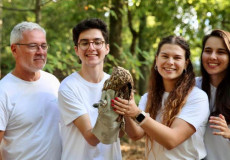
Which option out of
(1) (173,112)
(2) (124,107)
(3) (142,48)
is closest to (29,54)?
(2) (124,107)

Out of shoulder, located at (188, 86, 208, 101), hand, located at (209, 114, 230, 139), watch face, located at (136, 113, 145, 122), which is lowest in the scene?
hand, located at (209, 114, 230, 139)

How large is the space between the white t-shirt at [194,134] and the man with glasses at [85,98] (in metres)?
0.62

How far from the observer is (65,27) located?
42.4 ft

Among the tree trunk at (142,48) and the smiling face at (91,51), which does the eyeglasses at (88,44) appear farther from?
the tree trunk at (142,48)

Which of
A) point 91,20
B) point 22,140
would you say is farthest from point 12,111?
point 91,20

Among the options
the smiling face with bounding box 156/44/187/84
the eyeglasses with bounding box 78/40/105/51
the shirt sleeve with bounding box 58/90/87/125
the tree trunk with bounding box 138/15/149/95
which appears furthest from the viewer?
the tree trunk with bounding box 138/15/149/95

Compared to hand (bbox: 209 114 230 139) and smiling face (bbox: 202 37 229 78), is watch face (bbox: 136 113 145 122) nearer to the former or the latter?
hand (bbox: 209 114 230 139)

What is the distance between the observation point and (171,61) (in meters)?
3.08

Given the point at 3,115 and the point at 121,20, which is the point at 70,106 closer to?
the point at 3,115

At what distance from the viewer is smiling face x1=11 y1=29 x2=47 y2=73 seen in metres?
3.39

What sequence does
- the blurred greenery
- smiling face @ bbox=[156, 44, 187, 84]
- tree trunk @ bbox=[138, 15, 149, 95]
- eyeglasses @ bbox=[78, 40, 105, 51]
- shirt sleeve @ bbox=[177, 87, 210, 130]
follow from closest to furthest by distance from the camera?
1. shirt sleeve @ bbox=[177, 87, 210, 130]
2. smiling face @ bbox=[156, 44, 187, 84]
3. eyeglasses @ bbox=[78, 40, 105, 51]
4. the blurred greenery
5. tree trunk @ bbox=[138, 15, 149, 95]

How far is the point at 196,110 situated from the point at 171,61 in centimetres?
59

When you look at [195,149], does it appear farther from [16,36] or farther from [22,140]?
[16,36]

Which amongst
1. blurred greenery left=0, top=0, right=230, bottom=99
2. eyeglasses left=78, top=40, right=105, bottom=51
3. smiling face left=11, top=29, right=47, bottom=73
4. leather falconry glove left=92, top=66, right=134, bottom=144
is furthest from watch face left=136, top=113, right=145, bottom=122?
blurred greenery left=0, top=0, right=230, bottom=99
